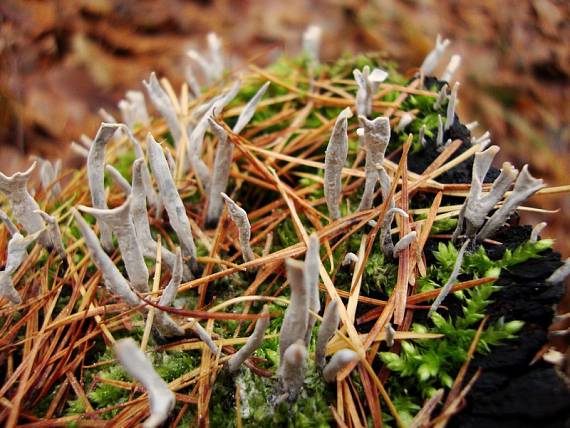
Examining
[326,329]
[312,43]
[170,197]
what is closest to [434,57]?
[312,43]

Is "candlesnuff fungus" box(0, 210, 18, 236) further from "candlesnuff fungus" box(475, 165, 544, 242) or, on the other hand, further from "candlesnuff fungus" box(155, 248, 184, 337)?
"candlesnuff fungus" box(475, 165, 544, 242)

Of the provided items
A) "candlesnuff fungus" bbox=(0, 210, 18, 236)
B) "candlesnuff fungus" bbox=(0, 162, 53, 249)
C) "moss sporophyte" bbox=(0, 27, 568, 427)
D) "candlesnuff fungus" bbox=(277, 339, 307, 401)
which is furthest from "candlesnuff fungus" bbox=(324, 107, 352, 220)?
"candlesnuff fungus" bbox=(0, 210, 18, 236)

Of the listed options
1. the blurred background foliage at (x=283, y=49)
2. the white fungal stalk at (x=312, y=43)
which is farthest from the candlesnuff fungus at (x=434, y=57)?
the blurred background foliage at (x=283, y=49)

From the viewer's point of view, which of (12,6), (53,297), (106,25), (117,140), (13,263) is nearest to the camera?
(13,263)

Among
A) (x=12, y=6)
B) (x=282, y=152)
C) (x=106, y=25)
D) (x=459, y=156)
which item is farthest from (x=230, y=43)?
(x=459, y=156)

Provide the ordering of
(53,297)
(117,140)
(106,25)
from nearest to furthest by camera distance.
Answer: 1. (53,297)
2. (117,140)
3. (106,25)

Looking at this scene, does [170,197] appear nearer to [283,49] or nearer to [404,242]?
→ [404,242]

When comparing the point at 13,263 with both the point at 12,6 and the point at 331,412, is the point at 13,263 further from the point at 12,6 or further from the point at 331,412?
the point at 12,6

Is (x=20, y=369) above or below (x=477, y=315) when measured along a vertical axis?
above
